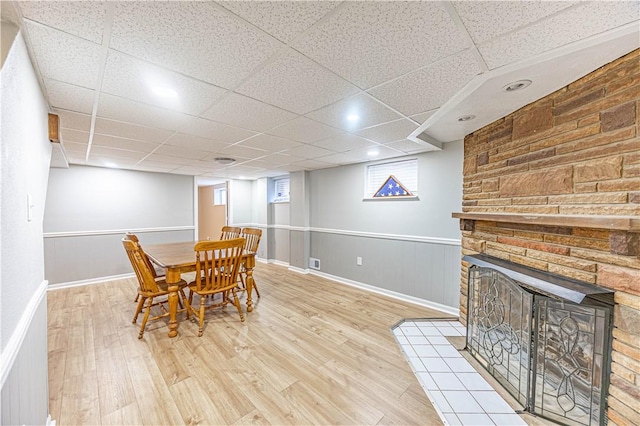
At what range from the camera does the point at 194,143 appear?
2789 mm

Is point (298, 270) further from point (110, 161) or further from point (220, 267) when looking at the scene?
point (110, 161)

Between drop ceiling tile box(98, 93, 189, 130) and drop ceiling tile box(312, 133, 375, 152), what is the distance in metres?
1.41

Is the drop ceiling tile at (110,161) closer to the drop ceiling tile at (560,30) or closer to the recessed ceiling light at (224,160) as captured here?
Result: the recessed ceiling light at (224,160)

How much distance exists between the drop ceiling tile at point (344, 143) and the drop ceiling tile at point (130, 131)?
1596 mm

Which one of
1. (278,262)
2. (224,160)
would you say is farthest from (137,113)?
(278,262)

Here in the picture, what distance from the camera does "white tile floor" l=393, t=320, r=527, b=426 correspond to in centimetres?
153

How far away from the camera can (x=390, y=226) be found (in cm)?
365

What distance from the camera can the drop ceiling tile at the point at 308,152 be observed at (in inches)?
121

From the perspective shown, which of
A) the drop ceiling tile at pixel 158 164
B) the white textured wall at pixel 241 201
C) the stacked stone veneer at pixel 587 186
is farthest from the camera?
the white textured wall at pixel 241 201

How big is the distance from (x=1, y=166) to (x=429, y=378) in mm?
2557

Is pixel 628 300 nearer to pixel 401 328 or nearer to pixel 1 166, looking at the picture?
pixel 401 328

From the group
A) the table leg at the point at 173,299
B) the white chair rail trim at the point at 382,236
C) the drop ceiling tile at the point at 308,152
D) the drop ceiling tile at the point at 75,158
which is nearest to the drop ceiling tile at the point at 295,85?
the drop ceiling tile at the point at 308,152

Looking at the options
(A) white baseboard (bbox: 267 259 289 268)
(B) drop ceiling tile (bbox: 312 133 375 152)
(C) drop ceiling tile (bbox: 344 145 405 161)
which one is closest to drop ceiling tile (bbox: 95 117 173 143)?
(B) drop ceiling tile (bbox: 312 133 375 152)

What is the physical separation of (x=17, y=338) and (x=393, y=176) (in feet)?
12.0
